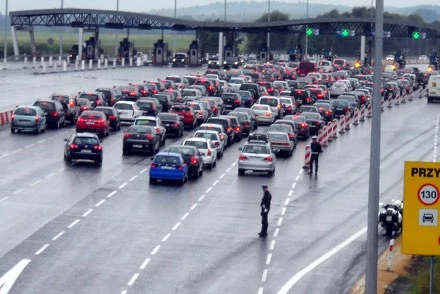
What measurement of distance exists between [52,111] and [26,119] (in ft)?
11.5

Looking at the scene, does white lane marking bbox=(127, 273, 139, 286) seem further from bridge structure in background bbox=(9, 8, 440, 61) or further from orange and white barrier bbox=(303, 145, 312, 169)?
bridge structure in background bbox=(9, 8, 440, 61)

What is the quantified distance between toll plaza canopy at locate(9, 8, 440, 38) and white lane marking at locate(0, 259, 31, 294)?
102m

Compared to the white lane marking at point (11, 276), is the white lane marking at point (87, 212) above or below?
below

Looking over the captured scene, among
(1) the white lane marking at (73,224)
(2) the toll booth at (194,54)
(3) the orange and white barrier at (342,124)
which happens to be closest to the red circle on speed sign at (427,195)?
(1) the white lane marking at (73,224)

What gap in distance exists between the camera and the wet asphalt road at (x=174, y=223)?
99.9 feet

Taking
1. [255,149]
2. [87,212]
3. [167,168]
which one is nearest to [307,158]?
[255,149]

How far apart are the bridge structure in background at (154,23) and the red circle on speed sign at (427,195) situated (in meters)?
111

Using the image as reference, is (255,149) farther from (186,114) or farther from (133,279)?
(133,279)

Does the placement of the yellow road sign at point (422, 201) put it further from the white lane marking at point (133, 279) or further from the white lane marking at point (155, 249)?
Answer: the white lane marking at point (155, 249)

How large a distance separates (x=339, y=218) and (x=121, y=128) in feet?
90.4

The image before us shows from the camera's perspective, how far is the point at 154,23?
Answer: 146m

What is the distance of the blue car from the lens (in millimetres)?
46781

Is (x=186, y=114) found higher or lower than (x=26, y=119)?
lower

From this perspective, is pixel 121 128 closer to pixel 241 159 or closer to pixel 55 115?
pixel 55 115
